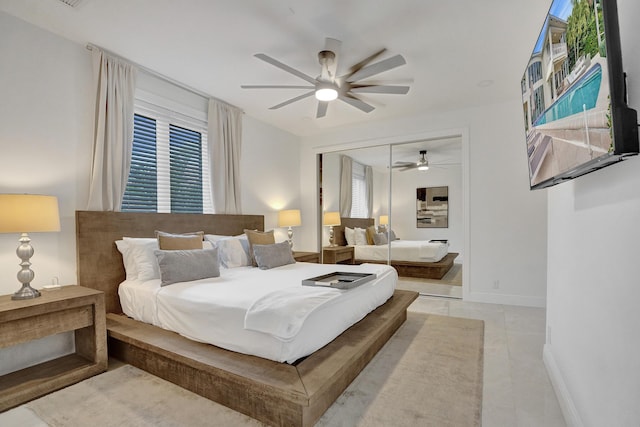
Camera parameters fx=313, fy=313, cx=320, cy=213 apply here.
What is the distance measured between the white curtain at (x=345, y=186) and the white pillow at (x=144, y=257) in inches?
134

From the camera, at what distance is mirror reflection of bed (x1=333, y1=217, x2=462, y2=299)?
5.08 meters

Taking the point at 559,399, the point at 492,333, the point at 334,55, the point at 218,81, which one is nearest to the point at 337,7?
the point at 334,55

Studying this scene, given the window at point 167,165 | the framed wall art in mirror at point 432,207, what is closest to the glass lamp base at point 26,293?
the window at point 167,165

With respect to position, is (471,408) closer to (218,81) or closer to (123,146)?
(123,146)

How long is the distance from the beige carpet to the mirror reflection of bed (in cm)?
237

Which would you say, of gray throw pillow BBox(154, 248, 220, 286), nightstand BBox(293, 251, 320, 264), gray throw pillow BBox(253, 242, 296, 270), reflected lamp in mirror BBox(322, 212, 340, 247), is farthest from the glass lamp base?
reflected lamp in mirror BBox(322, 212, 340, 247)

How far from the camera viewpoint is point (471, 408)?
6.50 feet

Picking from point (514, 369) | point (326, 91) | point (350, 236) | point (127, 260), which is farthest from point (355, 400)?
point (350, 236)

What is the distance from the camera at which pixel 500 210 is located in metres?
4.49

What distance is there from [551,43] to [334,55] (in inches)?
70.2

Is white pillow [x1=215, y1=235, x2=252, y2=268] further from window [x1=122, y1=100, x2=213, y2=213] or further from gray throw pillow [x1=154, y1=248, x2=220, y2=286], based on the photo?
window [x1=122, y1=100, x2=213, y2=213]

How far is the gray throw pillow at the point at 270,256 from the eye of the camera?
3.67 metres

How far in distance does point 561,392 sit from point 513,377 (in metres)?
0.39

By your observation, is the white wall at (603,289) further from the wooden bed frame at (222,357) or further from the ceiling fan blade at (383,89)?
the ceiling fan blade at (383,89)
